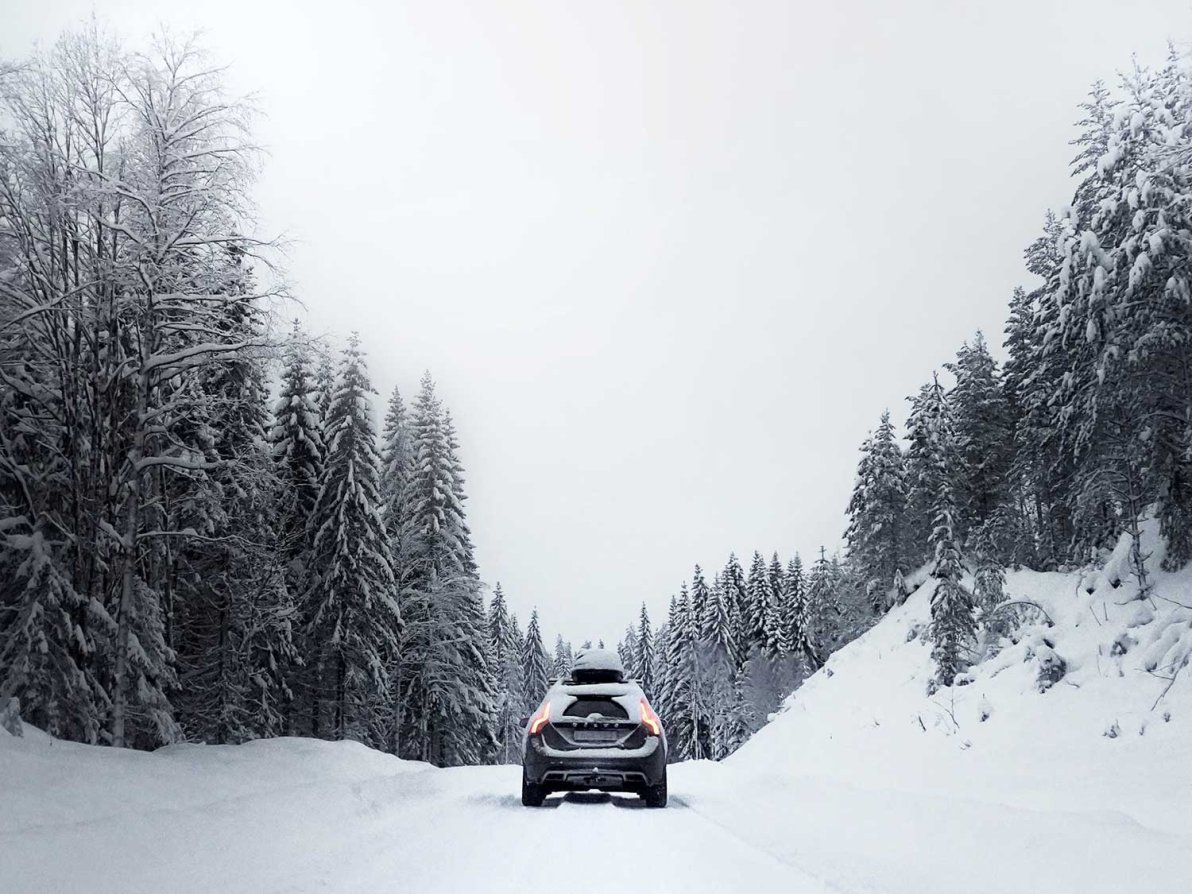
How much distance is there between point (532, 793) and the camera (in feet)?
31.2

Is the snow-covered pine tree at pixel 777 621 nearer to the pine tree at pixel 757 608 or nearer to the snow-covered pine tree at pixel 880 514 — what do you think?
the pine tree at pixel 757 608

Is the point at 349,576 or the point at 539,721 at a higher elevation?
the point at 349,576

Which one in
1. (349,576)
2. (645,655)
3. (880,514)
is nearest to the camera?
(349,576)

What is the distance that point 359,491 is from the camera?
30.4m

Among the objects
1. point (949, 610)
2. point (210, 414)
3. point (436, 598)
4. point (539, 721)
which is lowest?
point (539, 721)

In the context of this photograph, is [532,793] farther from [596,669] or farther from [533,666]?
[533,666]

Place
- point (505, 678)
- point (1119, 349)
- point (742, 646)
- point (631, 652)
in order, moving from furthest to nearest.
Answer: point (631, 652) → point (742, 646) → point (505, 678) → point (1119, 349)

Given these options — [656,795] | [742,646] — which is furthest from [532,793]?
[742,646]

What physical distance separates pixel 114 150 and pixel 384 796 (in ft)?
35.5

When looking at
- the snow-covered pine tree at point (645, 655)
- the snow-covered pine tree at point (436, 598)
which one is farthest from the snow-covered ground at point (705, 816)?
the snow-covered pine tree at point (645, 655)

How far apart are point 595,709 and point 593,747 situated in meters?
0.42

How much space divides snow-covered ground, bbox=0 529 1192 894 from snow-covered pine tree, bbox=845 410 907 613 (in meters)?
33.2

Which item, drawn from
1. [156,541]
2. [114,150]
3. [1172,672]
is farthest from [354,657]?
[1172,672]

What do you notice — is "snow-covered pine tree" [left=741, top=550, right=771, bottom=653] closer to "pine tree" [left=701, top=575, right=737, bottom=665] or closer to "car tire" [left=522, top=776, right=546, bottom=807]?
"pine tree" [left=701, top=575, right=737, bottom=665]
